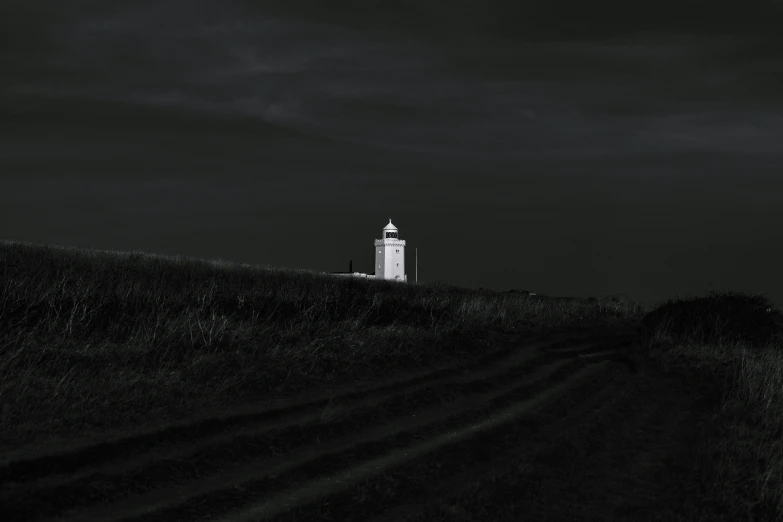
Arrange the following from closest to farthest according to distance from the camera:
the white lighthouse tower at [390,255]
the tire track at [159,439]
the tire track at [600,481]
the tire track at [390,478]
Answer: the tire track at [390,478], the tire track at [159,439], the tire track at [600,481], the white lighthouse tower at [390,255]

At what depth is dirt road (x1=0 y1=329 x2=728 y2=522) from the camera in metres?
8.05

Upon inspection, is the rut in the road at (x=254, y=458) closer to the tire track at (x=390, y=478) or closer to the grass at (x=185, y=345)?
the tire track at (x=390, y=478)

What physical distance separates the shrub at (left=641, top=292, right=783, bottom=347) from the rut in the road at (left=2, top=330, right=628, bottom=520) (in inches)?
355

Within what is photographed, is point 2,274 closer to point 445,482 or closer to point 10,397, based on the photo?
point 10,397

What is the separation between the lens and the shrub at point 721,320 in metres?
20.6

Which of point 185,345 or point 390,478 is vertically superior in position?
point 185,345

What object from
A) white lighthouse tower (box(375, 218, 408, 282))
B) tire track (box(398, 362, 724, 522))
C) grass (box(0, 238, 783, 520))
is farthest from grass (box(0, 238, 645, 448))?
white lighthouse tower (box(375, 218, 408, 282))

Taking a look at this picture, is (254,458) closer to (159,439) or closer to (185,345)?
(159,439)

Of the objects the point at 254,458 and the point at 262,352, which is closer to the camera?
the point at 254,458

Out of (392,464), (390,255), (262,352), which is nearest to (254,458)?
(392,464)

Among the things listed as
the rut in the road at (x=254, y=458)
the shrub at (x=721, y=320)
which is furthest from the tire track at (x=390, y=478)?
the shrub at (x=721, y=320)

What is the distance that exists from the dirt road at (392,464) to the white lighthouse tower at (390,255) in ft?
391

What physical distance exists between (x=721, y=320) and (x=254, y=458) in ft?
55.8

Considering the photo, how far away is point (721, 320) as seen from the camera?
21.6m
